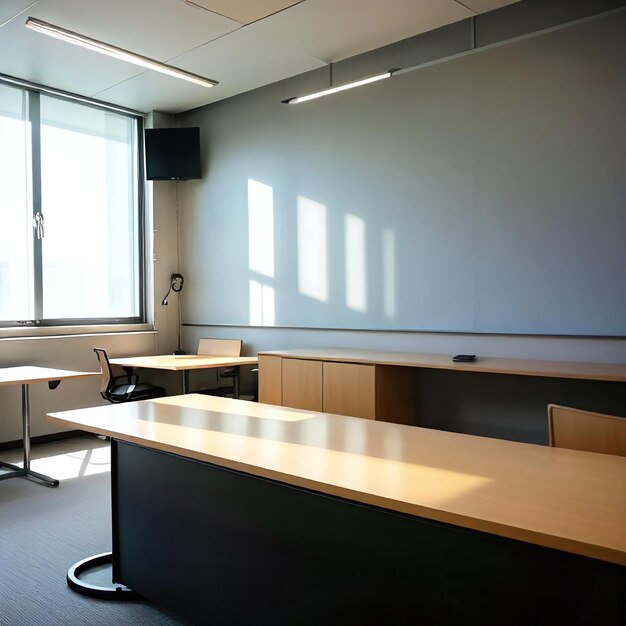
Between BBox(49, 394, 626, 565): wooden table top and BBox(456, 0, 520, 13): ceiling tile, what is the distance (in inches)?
131

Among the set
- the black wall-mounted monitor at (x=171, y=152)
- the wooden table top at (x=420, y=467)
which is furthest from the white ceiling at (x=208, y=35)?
the wooden table top at (x=420, y=467)

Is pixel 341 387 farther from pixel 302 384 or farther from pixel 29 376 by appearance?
pixel 29 376

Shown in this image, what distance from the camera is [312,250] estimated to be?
19.3ft

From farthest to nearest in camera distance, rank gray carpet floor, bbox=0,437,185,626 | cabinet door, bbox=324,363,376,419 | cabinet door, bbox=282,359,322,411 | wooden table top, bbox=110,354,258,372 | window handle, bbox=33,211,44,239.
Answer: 1. window handle, bbox=33,211,44,239
2. wooden table top, bbox=110,354,258,372
3. cabinet door, bbox=282,359,322,411
4. cabinet door, bbox=324,363,376,419
5. gray carpet floor, bbox=0,437,185,626

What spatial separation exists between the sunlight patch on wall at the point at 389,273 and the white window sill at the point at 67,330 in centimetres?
297

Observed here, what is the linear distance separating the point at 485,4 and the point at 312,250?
8.40ft

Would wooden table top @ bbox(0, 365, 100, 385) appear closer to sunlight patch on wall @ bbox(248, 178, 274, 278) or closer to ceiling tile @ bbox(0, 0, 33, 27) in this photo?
sunlight patch on wall @ bbox(248, 178, 274, 278)

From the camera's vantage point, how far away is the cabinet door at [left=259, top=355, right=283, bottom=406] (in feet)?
16.9

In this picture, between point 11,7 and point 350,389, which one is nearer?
point 11,7

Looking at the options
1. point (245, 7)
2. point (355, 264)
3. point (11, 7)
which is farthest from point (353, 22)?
point (11, 7)

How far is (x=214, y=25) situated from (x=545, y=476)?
4.27 m

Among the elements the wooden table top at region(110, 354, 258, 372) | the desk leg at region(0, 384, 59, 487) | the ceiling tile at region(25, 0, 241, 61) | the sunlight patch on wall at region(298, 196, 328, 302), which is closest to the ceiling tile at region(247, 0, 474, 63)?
the ceiling tile at region(25, 0, 241, 61)

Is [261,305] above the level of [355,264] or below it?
below

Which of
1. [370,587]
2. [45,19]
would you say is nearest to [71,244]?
[45,19]
